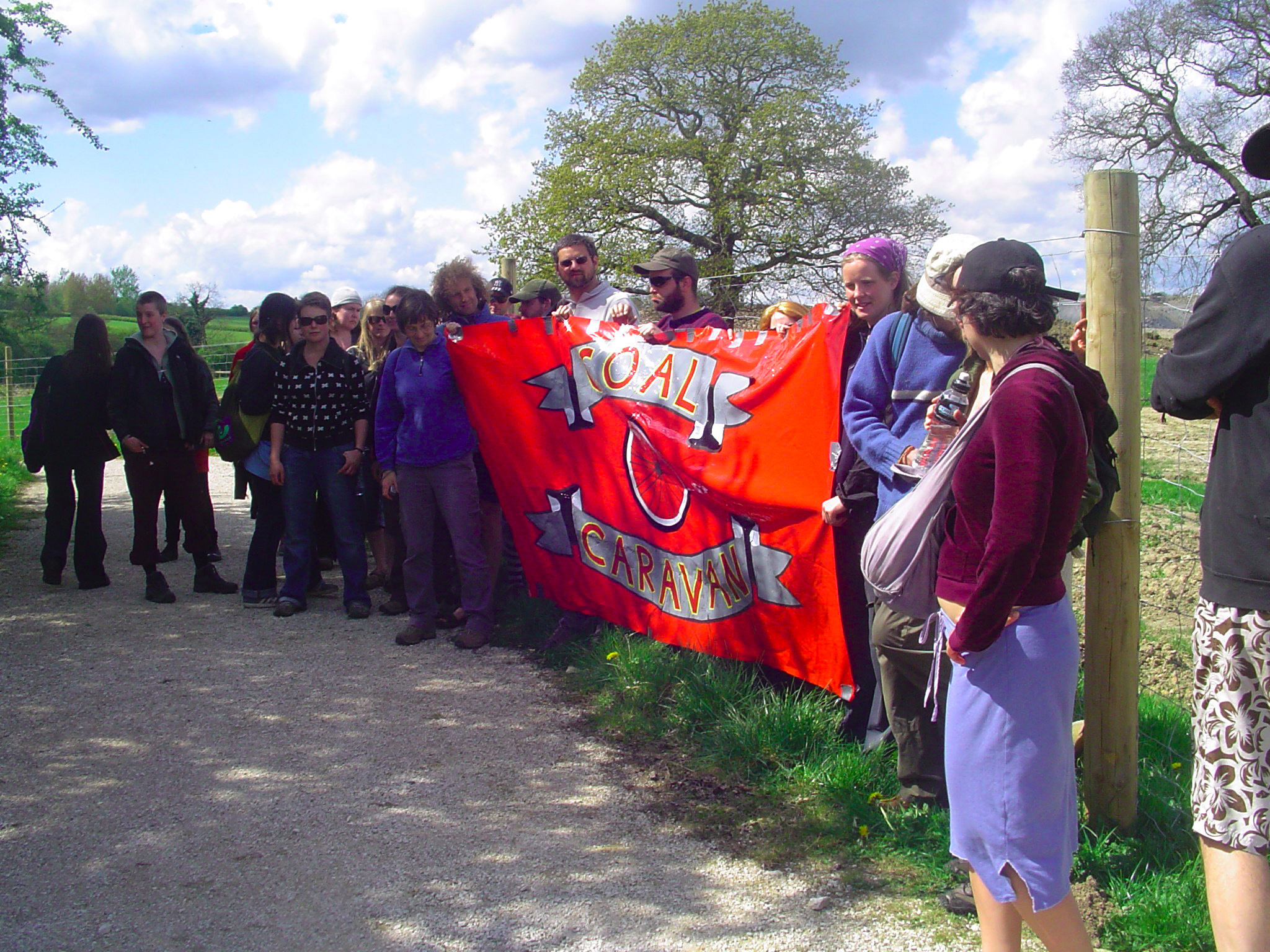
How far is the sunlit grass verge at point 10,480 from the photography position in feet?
33.6

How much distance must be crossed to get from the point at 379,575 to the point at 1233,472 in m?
6.02

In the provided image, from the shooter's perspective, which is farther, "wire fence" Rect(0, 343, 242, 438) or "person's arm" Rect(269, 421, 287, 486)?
"wire fence" Rect(0, 343, 242, 438)

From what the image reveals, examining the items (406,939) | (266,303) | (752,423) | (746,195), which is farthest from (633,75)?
(406,939)

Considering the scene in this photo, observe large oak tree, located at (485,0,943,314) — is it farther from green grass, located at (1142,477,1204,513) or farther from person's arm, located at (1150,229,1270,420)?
person's arm, located at (1150,229,1270,420)

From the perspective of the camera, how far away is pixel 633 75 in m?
31.5

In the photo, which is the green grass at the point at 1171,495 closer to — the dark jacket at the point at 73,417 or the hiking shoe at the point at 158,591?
the hiking shoe at the point at 158,591

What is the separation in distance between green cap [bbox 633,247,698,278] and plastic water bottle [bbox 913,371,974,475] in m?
2.65

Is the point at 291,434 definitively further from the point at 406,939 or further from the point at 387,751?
the point at 406,939

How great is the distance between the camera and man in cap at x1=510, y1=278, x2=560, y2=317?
6.45 metres

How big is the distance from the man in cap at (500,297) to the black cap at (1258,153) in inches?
219

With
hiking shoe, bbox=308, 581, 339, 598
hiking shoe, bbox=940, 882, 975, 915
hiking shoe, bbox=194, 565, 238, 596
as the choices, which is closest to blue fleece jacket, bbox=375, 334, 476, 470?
hiking shoe, bbox=308, 581, 339, 598

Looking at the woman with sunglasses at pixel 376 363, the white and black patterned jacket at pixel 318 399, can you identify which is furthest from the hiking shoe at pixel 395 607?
the white and black patterned jacket at pixel 318 399

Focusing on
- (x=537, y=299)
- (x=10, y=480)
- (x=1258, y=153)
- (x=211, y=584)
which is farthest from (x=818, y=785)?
(x=10, y=480)

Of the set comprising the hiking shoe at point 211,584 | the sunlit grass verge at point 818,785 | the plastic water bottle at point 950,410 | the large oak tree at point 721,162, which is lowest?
the sunlit grass verge at point 818,785
